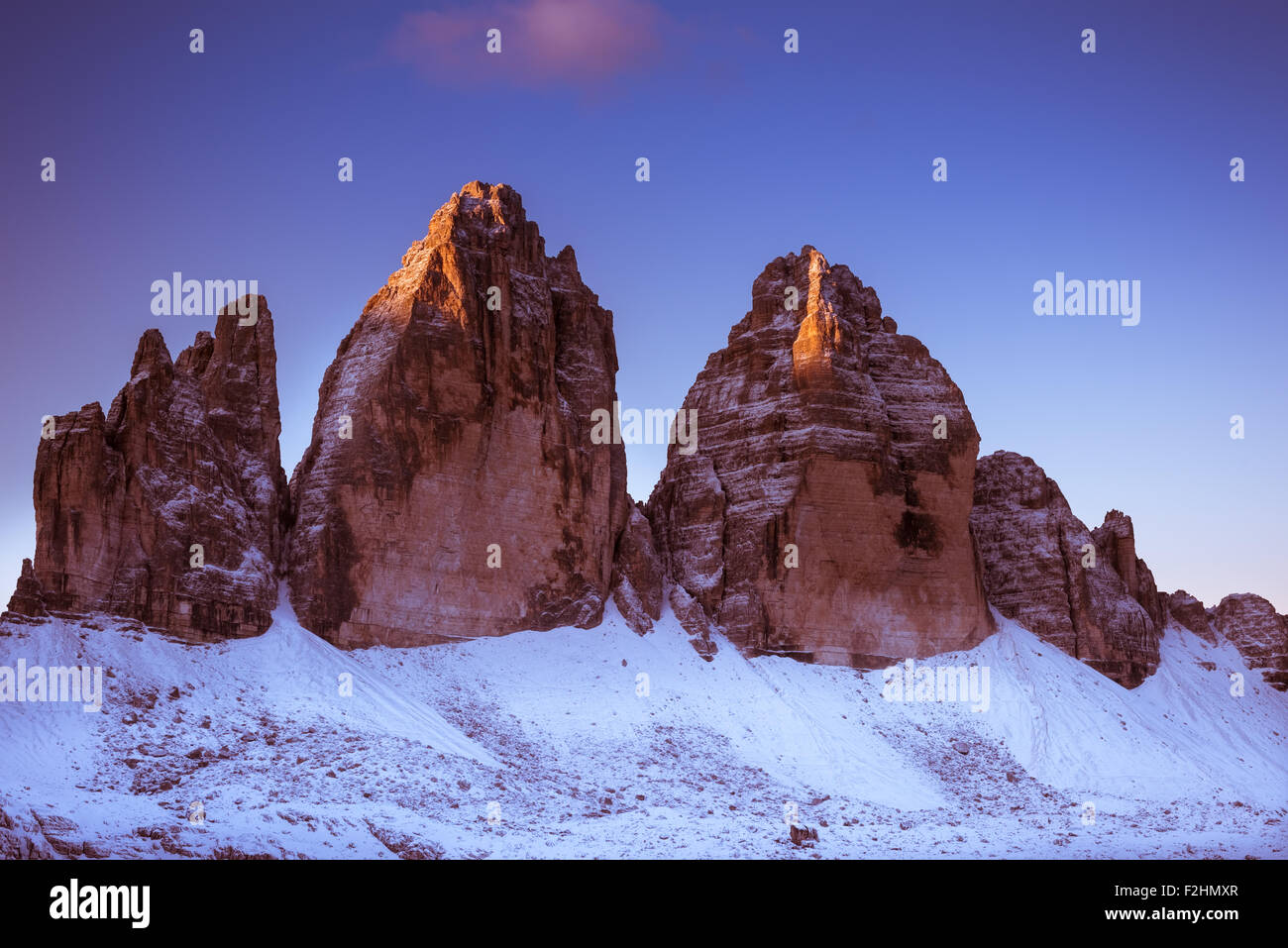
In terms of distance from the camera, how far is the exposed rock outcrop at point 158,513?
204ft

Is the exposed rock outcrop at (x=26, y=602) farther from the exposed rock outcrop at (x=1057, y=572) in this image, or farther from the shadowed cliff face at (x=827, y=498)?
the exposed rock outcrop at (x=1057, y=572)

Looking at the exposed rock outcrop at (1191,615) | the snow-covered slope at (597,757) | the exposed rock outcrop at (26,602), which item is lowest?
the snow-covered slope at (597,757)

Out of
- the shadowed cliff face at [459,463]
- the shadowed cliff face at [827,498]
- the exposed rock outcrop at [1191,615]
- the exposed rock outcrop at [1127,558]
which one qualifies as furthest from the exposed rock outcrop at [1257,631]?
the shadowed cliff face at [459,463]

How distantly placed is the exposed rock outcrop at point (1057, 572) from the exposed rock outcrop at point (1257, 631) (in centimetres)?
794

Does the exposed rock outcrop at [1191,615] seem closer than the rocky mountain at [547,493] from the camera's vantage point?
No

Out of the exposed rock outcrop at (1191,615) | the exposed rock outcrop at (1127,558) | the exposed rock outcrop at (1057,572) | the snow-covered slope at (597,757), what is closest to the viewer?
the snow-covered slope at (597,757)

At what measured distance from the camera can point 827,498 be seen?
270 ft

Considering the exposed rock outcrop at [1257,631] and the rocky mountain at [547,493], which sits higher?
the rocky mountain at [547,493]

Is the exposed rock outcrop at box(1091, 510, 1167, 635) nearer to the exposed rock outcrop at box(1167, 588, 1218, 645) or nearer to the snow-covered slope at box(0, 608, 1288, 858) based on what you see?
the exposed rock outcrop at box(1167, 588, 1218, 645)

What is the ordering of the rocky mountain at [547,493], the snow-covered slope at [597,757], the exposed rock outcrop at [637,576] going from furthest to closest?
1. the exposed rock outcrop at [637,576]
2. the rocky mountain at [547,493]
3. the snow-covered slope at [597,757]

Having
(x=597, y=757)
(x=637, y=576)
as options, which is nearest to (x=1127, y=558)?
(x=637, y=576)

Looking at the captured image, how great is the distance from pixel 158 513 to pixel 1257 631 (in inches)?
2579

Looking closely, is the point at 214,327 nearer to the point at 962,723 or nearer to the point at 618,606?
the point at 618,606
